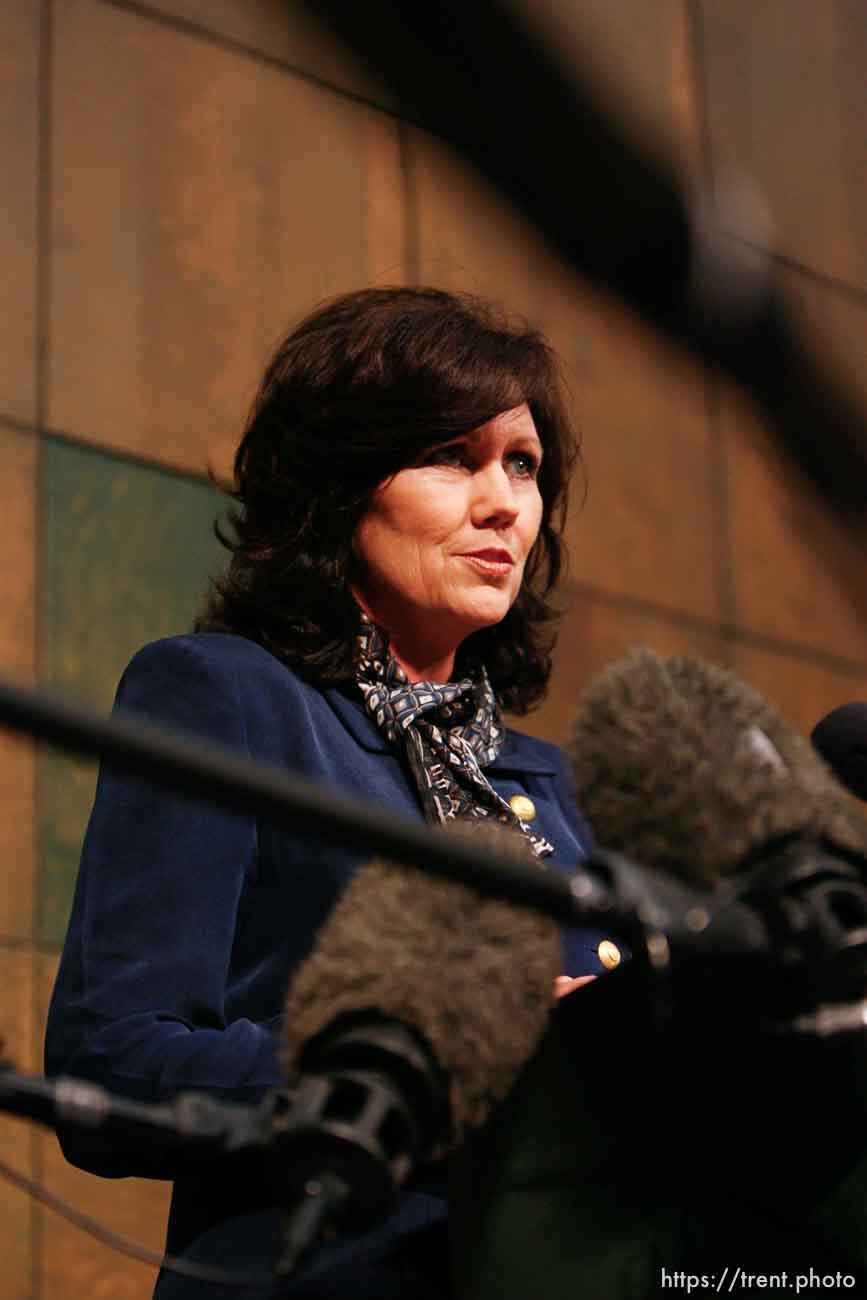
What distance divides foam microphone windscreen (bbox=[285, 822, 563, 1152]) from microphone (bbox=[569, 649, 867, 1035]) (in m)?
0.10

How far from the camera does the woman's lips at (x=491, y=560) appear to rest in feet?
9.30

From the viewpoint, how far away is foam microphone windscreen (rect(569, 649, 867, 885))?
4.97 feet

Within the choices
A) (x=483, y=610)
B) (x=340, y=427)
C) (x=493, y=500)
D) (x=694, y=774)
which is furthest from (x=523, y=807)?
(x=694, y=774)

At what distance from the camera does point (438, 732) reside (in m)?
2.76

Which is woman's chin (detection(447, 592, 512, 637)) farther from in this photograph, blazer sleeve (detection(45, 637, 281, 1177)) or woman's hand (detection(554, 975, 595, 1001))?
woman's hand (detection(554, 975, 595, 1001))

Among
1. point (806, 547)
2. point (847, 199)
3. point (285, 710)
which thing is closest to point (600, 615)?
point (806, 547)

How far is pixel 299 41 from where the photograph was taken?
518 cm

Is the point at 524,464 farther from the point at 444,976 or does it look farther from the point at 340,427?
the point at 444,976

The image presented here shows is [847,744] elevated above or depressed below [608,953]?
above

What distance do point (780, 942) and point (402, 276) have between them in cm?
400

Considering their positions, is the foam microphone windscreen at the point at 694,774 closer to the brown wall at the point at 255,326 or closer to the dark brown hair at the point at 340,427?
the dark brown hair at the point at 340,427

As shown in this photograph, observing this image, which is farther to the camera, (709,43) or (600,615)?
(709,43)

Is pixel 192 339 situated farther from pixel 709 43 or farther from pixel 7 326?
pixel 709 43

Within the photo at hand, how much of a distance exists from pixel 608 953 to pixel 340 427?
76 cm
